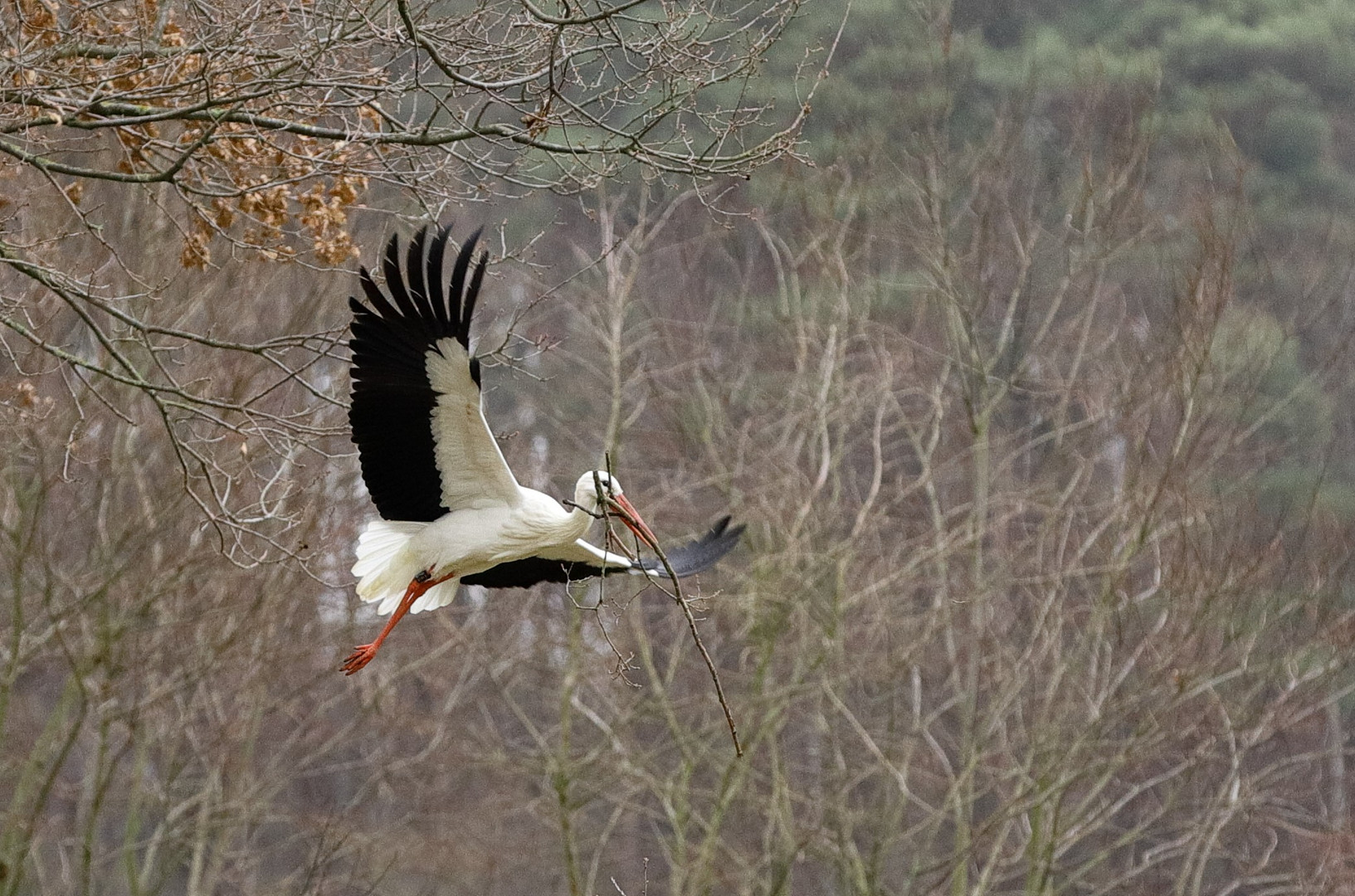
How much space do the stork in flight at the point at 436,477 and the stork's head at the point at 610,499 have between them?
0.03 feet

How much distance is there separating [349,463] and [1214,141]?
9.72 m

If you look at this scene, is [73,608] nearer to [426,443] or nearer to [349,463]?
[349,463]

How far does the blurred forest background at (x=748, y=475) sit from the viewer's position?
811 cm

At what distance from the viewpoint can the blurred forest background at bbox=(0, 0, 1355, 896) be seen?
811 cm

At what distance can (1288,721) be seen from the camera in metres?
13.7

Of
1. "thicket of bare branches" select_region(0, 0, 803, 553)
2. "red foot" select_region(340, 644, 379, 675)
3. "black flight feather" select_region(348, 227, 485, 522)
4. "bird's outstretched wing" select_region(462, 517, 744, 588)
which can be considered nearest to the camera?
"thicket of bare branches" select_region(0, 0, 803, 553)

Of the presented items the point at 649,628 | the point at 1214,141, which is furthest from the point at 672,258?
the point at 1214,141

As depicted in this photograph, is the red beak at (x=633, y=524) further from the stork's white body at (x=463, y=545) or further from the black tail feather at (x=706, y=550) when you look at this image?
the black tail feather at (x=706, y=550)

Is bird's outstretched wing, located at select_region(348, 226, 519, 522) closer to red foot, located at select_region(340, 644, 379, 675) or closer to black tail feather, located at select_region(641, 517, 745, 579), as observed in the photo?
red foot, located at select_region(340, 644, 379, 675)

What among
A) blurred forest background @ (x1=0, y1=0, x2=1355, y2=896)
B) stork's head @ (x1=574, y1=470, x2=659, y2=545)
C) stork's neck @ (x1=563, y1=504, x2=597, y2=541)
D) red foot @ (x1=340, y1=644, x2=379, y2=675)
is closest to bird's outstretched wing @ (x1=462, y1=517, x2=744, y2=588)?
blurred forest background @ (x1=0, y1=0, x2=1355, y2=896)

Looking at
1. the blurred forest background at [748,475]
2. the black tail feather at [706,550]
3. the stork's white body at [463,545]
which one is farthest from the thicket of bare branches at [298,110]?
the black tail feather at [706,550]

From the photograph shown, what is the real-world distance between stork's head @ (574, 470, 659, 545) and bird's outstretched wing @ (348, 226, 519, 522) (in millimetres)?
436

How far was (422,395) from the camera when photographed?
6.78 m

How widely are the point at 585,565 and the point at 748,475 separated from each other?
8002 mm
